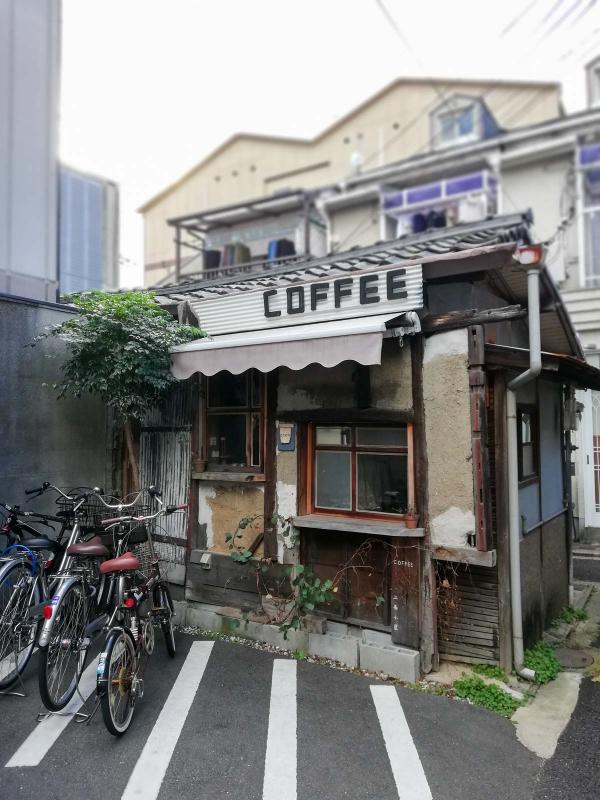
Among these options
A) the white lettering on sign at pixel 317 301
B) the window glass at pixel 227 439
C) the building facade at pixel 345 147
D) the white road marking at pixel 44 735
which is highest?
the building facade at pixel 345 147

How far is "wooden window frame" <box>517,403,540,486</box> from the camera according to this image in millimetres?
5977

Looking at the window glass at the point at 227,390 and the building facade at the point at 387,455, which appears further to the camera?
the window glass at the point at 227,390

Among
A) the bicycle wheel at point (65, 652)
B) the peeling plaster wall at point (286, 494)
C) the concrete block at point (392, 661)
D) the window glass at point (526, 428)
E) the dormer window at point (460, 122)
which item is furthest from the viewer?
the dormer window at point (460, 122)

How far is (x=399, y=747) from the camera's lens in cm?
411

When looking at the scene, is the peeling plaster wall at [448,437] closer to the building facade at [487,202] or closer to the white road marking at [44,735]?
the white road marking at [44,735]

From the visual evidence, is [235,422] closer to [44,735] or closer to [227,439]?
[227,439]

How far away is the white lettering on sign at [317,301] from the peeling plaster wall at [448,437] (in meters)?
0.54

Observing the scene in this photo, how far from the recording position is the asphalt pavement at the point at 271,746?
143 inches

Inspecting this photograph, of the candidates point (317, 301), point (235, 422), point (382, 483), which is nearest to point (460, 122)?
point (317, 301)

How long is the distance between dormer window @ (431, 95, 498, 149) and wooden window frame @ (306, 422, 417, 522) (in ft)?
48.3

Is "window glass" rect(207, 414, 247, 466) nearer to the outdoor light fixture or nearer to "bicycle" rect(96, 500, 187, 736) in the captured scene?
"bicycle" rect(96, 500, 187, 736)

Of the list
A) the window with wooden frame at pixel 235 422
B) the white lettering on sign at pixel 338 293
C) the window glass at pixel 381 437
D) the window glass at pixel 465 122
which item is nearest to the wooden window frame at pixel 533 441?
the window glass at pixel 381 437

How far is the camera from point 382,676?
521 centimetres

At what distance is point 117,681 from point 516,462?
4.04m
